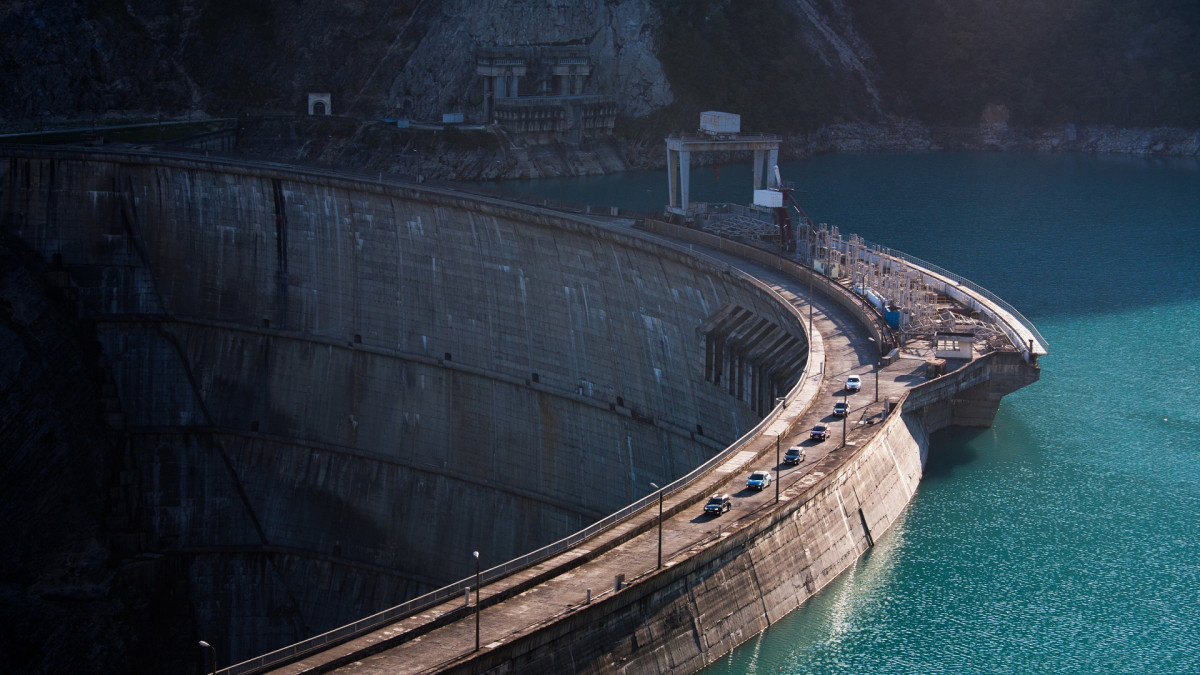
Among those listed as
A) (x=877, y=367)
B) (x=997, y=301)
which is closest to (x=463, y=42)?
(x=997, y=301)

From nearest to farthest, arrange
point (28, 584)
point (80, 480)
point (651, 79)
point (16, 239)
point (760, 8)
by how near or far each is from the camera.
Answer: point (28, 584) < point (80, 480) < point (16, 239) < point (651, 79) < point (760, 8)

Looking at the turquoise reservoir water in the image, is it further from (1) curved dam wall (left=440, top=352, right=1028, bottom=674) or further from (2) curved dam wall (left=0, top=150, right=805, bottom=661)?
(2) curved dam wall (left=0, top=150, right=805, bottom=661)

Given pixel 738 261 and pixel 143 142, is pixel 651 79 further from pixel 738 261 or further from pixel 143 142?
pixel 738 261

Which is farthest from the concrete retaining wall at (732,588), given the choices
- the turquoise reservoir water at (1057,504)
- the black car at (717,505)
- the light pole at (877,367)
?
the light pole at (877,367)

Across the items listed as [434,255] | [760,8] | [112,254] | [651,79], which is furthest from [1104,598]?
[760,8]

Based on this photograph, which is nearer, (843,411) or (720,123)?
(843,411)

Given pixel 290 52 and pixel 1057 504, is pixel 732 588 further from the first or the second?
pixel 290 52
